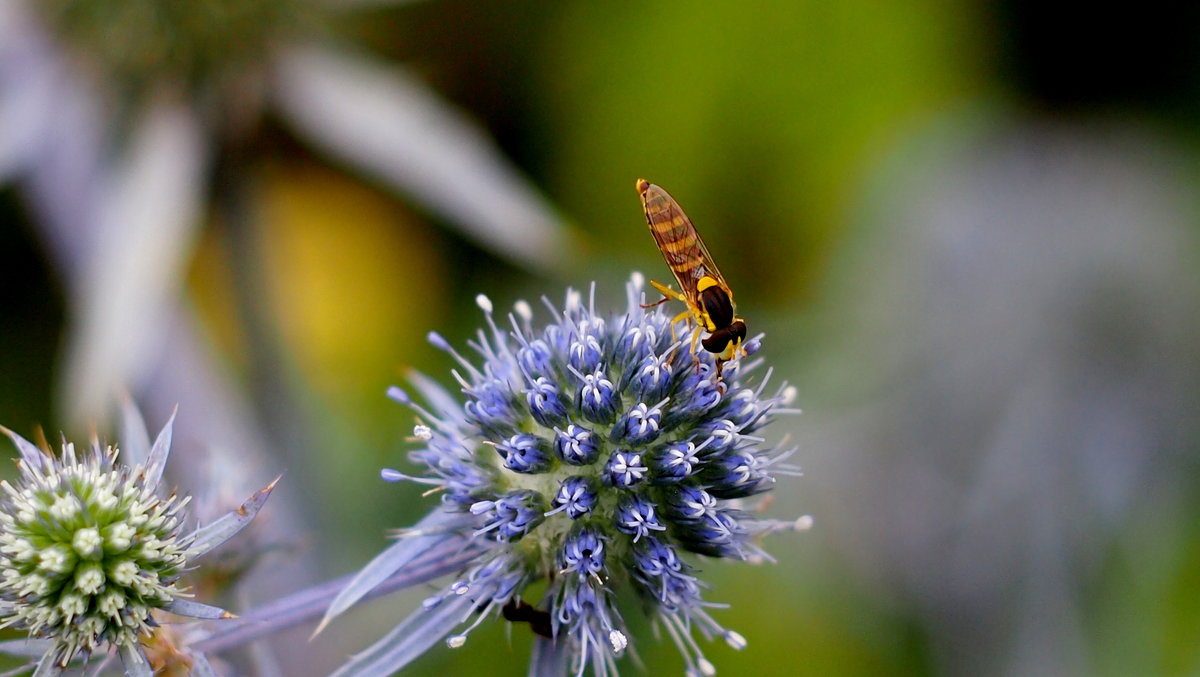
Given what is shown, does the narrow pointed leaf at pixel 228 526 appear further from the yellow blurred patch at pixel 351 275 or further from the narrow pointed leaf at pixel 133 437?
the yellow blurred patch at pixel 351 275

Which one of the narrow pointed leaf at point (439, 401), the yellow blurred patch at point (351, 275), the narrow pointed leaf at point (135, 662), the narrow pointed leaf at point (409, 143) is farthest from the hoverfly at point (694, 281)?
the yellow blurred patch at point (351, 275)

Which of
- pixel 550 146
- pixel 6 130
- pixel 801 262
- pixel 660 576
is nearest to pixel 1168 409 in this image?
pixel 801 262

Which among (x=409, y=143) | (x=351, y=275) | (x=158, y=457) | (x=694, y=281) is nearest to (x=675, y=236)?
(x=694, y=281)

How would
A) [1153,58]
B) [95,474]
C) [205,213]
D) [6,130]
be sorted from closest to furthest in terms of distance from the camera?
[95,474]
[6,130]
[205,213]
[1153,58]

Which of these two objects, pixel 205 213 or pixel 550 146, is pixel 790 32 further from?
pixel 205 213

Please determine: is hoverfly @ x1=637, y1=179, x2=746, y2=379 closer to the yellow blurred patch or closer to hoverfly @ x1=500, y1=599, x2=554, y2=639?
hoverfly @ x1=500, y1=599, x2=554, y2=639
